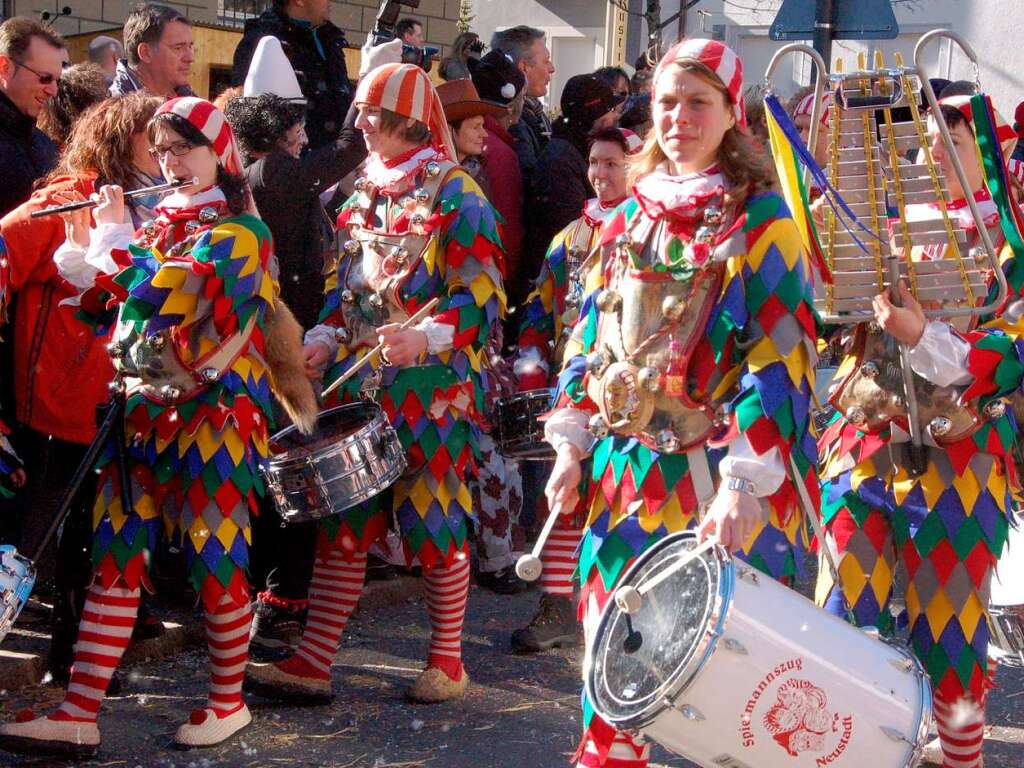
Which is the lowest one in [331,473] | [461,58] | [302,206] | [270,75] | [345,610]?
[345,610]

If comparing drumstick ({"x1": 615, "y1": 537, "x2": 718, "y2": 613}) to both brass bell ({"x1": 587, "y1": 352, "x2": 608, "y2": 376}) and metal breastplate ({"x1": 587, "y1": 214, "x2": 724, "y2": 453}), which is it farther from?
brass bell ({"x1": 587, "y1": 352, "x2": 608, "y2": 376})

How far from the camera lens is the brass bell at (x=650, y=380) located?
3416mm

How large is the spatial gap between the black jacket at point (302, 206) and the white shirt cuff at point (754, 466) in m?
2.93

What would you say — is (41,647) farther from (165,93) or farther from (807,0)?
(807,0)

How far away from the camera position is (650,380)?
3416 mm

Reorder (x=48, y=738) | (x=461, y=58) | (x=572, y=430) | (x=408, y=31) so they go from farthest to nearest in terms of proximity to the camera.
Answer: (x=408, y=31), (x=461, y=58), (x=48, y=738), (x=572, y=430)

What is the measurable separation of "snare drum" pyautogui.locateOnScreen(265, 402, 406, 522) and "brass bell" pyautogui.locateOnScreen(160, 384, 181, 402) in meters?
0.37

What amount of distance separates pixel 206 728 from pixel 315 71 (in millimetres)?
3620

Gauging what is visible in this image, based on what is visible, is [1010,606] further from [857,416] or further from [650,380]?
[650,380]


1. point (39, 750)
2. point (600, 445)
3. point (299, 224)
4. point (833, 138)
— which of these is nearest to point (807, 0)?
point (299, 224)

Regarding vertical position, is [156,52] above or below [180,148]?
above

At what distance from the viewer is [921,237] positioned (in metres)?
3.85

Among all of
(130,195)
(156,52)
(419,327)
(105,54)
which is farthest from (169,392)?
(105,54)

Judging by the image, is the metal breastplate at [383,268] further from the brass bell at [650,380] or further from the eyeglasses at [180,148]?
the brass bell at [650,380]
